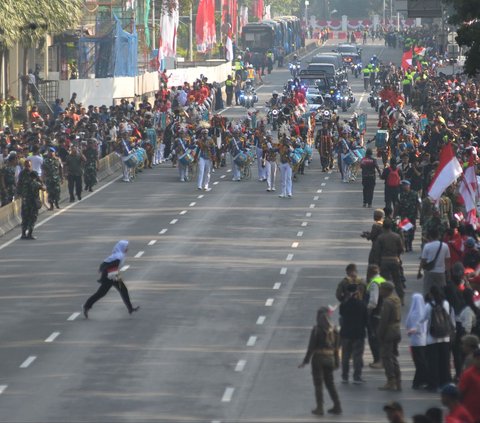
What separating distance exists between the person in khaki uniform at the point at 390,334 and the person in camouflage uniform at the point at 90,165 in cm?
2534

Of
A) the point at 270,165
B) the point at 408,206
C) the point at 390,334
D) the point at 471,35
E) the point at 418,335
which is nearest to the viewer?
the point at 418,335

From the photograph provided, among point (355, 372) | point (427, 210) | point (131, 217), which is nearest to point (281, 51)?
point (131, 217)

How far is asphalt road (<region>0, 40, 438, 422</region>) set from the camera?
23.4 m

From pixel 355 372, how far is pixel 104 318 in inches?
244

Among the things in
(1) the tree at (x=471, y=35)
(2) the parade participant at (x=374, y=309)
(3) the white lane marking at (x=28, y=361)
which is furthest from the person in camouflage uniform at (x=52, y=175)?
(2) the parade participant at (x=374, y=309)

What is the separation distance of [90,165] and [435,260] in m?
22.4

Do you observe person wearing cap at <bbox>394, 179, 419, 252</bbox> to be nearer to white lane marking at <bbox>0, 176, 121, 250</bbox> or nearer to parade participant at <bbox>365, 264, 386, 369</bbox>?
white lane marking at <bbox>0, 176, 121, 250</bbox>

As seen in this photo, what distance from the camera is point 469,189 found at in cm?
3366

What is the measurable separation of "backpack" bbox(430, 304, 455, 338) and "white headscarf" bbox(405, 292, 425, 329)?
0.16m

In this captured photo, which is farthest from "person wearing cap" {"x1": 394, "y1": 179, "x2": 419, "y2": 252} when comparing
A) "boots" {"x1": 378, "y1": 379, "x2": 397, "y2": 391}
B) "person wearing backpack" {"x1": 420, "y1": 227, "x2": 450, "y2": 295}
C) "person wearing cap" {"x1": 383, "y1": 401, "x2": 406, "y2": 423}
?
"person wearing cap" {"x1": 383, "y1": 401, "x2": 406, "y2": 423}

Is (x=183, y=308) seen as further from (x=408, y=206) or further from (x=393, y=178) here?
(x=393, y=178)

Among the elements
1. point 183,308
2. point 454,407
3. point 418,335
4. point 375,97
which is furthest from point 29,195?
point 375,97

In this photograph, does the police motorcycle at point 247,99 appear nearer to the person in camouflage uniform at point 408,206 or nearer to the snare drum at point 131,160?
the snare drum at point 131,160

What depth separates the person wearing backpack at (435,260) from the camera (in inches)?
1102
